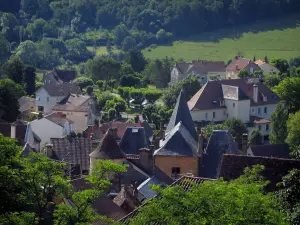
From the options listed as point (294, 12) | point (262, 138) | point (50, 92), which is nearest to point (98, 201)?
point (262, 138)

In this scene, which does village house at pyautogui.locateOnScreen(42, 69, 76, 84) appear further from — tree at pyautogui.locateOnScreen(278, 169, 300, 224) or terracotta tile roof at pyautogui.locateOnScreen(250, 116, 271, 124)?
tree at pyautogui.locateOnScreen(278, 169, 300, 224)

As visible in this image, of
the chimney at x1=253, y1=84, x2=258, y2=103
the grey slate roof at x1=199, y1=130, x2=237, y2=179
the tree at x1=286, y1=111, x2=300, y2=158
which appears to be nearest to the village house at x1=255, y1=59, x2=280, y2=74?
the chimney at x1=253, y1=84, x2=258, y2=103

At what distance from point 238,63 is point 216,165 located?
2850 inches

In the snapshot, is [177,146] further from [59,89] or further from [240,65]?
[240,65]

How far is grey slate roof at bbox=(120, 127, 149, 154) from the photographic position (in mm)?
46562

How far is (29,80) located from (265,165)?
72287 mm

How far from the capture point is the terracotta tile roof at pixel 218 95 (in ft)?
253

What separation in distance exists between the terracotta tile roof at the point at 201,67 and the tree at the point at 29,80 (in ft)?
79.5

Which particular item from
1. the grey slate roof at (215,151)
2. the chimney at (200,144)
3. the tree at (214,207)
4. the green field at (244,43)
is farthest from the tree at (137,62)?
the tree at (214,207)

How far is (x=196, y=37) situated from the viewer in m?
157

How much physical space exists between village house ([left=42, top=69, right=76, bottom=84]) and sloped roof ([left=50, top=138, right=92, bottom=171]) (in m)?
53.7

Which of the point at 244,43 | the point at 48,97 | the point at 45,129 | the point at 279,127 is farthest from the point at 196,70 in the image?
the point at 45,129

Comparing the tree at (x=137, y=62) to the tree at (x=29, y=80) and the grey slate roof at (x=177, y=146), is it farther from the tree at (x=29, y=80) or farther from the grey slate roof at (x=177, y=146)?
the grey slate roof at (x=177, y=146)

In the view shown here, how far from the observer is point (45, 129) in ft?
203
